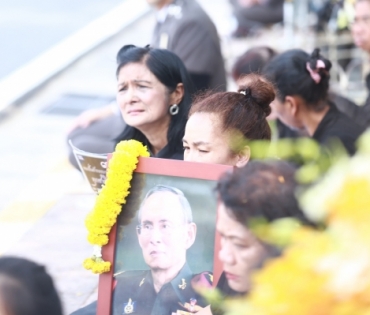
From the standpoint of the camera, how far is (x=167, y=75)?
3.46m

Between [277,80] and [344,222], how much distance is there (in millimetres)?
3114

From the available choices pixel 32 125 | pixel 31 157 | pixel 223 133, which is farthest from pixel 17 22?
pixel 223 133

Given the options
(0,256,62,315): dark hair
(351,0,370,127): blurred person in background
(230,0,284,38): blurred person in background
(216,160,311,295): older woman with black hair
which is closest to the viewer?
(216,160,311,295): older woman with black hair

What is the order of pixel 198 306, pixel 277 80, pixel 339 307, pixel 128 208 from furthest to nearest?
pixel 277 80 → pixel 128 208 → pixel 198 306 → pixel 339 307

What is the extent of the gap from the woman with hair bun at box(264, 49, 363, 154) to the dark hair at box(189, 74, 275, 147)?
47.7 inches

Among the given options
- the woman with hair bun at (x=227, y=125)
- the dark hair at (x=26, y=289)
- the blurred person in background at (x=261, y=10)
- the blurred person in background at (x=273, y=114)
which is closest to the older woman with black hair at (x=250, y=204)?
the woman with hair bun at (x=227, y=125)

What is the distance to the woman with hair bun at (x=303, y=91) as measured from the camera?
4.13 m

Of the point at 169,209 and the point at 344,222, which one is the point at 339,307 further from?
the point at 169,209

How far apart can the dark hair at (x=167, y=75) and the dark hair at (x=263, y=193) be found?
1.65 meters

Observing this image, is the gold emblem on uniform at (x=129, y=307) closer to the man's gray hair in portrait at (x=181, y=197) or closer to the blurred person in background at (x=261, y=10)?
the man's gray hair in portrait at (x=181, y=197)

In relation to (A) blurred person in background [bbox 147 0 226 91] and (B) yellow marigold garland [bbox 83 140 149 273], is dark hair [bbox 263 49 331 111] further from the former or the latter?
(B) yellow marigold garland [bbox 83 140 149 273]

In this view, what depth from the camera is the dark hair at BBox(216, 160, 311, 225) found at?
1668mm

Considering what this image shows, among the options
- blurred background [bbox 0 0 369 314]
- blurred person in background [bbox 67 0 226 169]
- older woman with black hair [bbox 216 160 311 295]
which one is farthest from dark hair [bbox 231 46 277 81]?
older woman with black hair [bbox 216 160 311 295]

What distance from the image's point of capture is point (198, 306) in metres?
2.18
